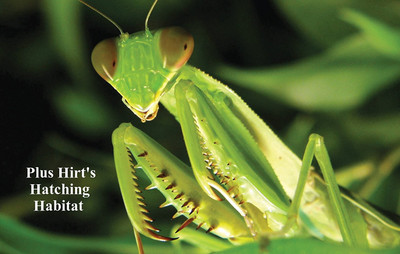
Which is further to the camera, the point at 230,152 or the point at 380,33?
the point at 380,33

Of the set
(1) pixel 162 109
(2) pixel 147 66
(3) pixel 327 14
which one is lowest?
(2) pixel 147 66

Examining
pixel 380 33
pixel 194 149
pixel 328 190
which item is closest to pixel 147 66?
pixel 194 149

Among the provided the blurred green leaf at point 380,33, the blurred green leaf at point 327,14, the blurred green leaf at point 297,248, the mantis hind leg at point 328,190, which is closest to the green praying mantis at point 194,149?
the mantis hind leg at point 328,190

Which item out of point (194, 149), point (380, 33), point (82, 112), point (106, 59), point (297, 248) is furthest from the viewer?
point (82, 112)

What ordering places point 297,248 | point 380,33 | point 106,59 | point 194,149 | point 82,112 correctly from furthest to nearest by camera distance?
point 82,112 → point 380,33 → point 106,59 → point 194,149 → point 297,248

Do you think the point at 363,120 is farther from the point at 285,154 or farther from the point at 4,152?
the point at 4,152

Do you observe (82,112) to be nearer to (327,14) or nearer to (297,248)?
(327,14)

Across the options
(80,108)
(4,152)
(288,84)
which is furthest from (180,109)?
(4,152)
